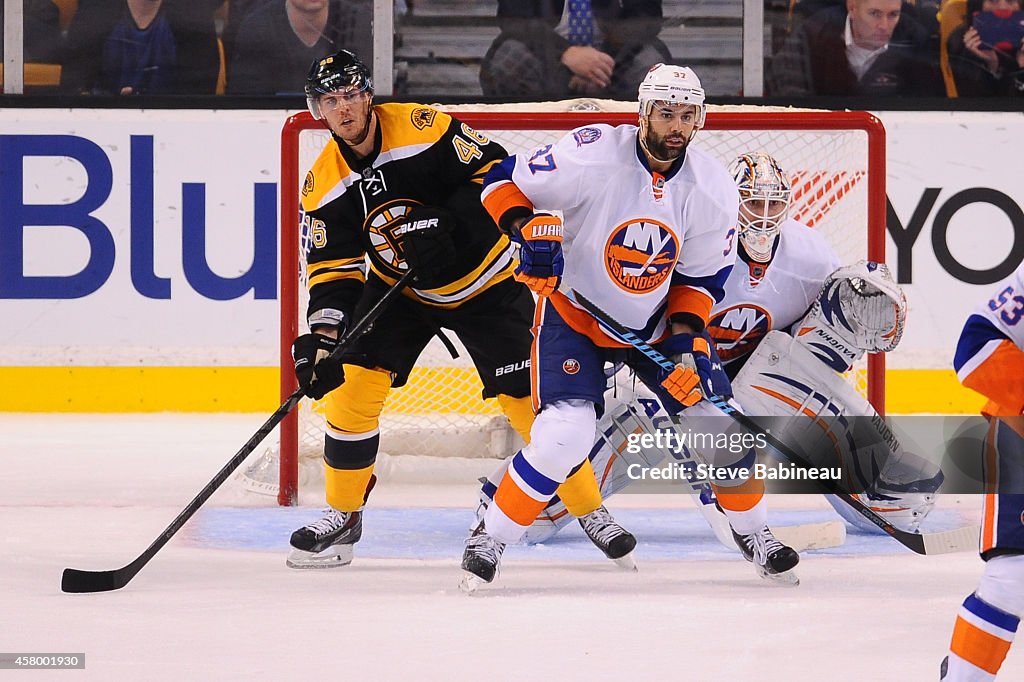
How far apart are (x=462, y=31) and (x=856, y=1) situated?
143 cm

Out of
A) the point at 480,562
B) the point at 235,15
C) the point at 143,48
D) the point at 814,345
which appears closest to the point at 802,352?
the point at 814,345

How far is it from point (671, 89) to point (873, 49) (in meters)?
2.89

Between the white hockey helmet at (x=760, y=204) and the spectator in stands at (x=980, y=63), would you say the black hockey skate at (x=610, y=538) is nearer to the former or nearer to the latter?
the white hockey helmet at (x=760, y=204)

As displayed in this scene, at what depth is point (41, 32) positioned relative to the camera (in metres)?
5.24

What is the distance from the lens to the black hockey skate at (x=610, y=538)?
291 cm

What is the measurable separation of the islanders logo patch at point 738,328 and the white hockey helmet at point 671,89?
71 cm

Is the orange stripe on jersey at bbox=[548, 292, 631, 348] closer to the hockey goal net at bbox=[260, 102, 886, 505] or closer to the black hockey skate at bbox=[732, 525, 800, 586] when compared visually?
the black hockey skate at bbox=[732, 525, 800, 586]

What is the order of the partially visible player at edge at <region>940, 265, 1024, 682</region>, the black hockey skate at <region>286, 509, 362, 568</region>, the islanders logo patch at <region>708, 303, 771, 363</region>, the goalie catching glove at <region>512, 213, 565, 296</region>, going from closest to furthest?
the partially visible player at edge at <region>940, 265, 1024, 682</region> → the goalie catching glove at <region>512, 213, 565, 296</region> → the black hockey skate at <region>286, 509, 362, 568</region> → the islanders logo patch at <region>708, 303, 771, 363</region>

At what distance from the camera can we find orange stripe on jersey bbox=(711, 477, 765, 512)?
2.78 metres

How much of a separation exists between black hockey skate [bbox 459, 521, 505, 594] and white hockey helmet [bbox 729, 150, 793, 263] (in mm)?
966

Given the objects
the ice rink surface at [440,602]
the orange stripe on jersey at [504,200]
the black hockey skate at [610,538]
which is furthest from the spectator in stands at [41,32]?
the black hockey skate at [610,538]

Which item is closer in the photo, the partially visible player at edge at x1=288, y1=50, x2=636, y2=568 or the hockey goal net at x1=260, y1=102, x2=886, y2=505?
the partially visible player at edge at x1=288, y1=50, x2=636, y2=568

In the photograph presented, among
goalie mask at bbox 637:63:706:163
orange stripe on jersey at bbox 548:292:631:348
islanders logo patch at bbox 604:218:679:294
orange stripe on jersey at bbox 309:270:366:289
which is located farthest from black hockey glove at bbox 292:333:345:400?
goalie mask at bbox 637:63:706:163

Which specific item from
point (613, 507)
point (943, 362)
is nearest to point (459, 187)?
point (613, 507)
